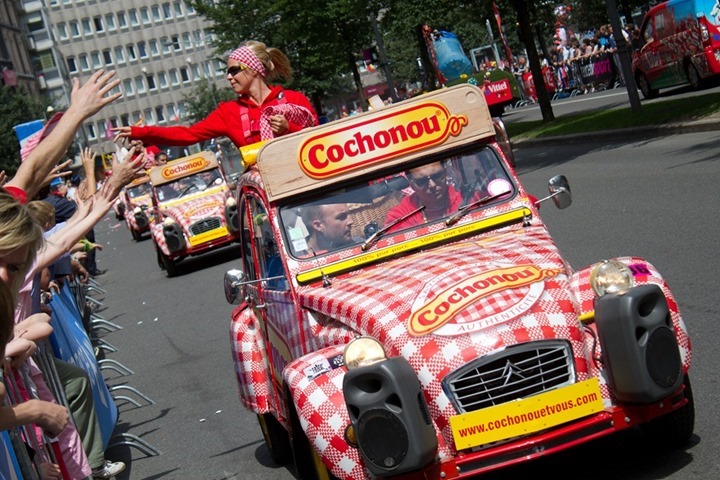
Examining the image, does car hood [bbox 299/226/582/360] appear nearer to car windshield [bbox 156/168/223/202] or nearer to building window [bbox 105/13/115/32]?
car windshield [bbox 156/168/223/202]

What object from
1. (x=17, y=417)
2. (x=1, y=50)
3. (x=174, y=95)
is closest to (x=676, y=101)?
(x=17, y=417)

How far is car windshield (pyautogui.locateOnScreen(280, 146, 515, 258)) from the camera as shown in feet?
21.6

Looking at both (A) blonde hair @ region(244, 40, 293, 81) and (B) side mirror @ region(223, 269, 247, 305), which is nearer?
(B) side mirror @ region(223, 269, 247, 305)

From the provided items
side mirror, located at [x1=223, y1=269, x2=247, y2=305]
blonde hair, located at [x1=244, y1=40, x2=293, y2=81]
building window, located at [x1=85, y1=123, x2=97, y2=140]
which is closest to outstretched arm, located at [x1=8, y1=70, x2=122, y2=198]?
side mirror, located at [x1=223, y1=269, x2=247, y2=305]

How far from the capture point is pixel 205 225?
22250 mm

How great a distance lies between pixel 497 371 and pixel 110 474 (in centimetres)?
324

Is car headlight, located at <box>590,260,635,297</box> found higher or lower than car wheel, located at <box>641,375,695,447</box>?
higher

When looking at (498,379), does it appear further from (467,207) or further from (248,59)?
(248,59)

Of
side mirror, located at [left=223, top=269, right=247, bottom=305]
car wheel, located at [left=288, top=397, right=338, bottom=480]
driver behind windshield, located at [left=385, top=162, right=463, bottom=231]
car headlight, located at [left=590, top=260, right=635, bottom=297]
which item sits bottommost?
car wheel, located at [left=288, top=397, right=338, bottom=480]

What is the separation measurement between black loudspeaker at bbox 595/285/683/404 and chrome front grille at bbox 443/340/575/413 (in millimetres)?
272

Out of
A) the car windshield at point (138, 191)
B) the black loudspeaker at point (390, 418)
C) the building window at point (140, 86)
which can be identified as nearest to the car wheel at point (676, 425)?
the black loudspeaker at point (390, 418)

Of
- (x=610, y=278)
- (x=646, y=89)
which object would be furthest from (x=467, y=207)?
(x=646, y=89)

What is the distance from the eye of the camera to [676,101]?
83.0ft

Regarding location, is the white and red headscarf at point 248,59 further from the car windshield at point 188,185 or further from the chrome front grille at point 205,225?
the car windshield at point 188,185
